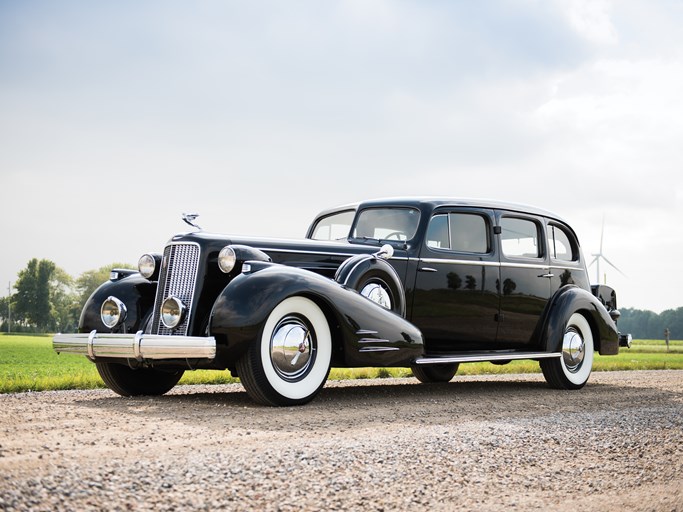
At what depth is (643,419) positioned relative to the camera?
6.63 meters

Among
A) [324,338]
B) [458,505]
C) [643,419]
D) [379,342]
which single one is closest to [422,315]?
[379,342]

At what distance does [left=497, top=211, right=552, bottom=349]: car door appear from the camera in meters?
9.25

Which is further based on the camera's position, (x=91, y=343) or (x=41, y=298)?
(x=41, y=298)

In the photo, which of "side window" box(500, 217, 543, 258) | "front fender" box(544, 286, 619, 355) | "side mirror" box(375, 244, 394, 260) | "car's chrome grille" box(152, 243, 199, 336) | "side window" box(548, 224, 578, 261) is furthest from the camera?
"side window" box(548, 224, 578, 261)

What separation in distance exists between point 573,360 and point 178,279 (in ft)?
18.3

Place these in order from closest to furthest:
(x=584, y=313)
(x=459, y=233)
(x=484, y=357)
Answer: (x=484, y=357) < (x=459, y=233) < (x=584, y=313)

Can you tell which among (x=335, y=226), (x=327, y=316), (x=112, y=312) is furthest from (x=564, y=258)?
(x=112, y=312)

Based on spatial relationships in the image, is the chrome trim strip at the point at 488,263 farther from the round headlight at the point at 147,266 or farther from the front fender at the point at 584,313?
the round headlight at the point at 147,266

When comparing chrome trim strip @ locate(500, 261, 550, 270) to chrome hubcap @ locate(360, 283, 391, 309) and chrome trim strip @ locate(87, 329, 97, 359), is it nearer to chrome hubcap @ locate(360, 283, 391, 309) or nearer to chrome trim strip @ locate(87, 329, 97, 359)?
chrome hubcap @ locate(360, 283, 391, 309)

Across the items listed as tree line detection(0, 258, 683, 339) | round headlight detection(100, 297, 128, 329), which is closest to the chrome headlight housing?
round headlight detection(100, 297, 128, 329)

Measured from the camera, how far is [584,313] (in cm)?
1020

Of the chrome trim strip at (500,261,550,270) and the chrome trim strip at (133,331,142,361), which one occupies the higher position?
the chrome trim strip at (500,261,550,270)

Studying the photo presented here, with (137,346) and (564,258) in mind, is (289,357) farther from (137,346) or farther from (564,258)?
(564,258)

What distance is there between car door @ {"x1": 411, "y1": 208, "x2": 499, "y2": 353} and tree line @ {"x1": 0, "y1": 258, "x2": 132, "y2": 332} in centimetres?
7828
